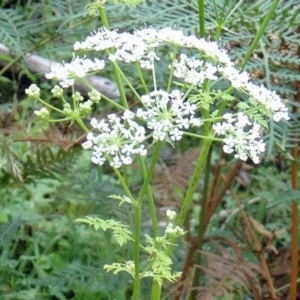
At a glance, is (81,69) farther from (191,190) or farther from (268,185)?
(268,185)

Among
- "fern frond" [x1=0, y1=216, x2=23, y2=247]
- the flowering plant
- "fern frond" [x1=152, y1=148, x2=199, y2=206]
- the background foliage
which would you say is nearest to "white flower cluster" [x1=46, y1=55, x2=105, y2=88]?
the flowering plant

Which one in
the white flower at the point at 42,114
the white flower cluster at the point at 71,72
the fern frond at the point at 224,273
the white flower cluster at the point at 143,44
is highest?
the white flower cluster at the point at 143,44

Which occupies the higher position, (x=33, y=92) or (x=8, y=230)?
(x=33, y=92)

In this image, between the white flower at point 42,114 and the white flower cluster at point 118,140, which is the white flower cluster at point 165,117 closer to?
the white flower cluster at point 118,140

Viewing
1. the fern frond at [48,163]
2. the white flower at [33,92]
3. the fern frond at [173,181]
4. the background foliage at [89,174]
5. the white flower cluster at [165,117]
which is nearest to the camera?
the white flower cluster at [165,117]

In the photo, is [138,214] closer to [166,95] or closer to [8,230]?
[166,95]

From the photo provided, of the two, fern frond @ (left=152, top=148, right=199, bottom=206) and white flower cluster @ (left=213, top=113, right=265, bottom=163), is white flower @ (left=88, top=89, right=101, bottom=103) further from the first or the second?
fern frond @ (left=152, top=148, right=199, bottom=206)

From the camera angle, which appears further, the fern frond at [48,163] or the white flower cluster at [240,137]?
the fern frond at [48,163]

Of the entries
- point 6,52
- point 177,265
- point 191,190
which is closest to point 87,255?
point 177,265

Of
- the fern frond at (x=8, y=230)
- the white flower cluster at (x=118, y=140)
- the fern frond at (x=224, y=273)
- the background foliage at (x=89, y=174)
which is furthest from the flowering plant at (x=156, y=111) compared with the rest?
the fern frond at (x=8, y=230)

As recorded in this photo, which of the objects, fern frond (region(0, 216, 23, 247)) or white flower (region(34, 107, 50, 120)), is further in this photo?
fern frond (region(0, 216, 23, 247))

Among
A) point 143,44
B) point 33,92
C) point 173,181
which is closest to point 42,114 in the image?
Answer: point 33,92

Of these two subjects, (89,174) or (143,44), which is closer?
(143,44)

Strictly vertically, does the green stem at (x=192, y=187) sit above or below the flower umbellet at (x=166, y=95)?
below
